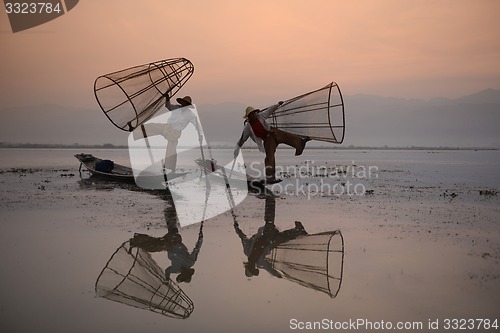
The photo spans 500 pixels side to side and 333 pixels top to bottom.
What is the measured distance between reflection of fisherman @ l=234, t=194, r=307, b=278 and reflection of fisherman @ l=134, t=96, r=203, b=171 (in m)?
6.10

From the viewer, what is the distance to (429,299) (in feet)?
19.4

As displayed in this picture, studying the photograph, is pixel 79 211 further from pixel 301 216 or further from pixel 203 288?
pixel 203 288

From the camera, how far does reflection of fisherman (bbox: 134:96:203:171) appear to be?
53.2 feet

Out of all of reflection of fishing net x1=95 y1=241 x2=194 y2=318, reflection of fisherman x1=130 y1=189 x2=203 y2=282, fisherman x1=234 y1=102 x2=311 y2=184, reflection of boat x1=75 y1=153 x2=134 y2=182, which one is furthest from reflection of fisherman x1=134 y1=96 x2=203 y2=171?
reflection of fishing net x1=95 y1=241 x2=194 y2=318

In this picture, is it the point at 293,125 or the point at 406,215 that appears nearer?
the point at 406,215

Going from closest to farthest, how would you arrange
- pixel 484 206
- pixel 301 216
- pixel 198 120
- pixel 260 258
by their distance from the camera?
pixel 260 258, pixel 301 216, pixel 484 206, pixel 198 120

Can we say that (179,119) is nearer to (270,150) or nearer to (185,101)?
(185,101)

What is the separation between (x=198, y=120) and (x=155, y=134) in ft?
5.53

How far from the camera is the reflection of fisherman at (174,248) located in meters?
6.93

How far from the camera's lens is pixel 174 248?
327 inches

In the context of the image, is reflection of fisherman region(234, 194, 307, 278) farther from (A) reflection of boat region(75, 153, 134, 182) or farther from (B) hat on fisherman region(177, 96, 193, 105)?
(A) reflection of boat region(75, 153, 134, 182)

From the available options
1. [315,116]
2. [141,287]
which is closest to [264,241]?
[141,287]

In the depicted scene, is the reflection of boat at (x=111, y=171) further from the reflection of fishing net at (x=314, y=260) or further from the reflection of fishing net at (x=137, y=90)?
the reflection of fishing net at (x=314, y=260)

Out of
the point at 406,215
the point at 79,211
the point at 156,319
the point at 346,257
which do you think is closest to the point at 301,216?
the point at 406,215
